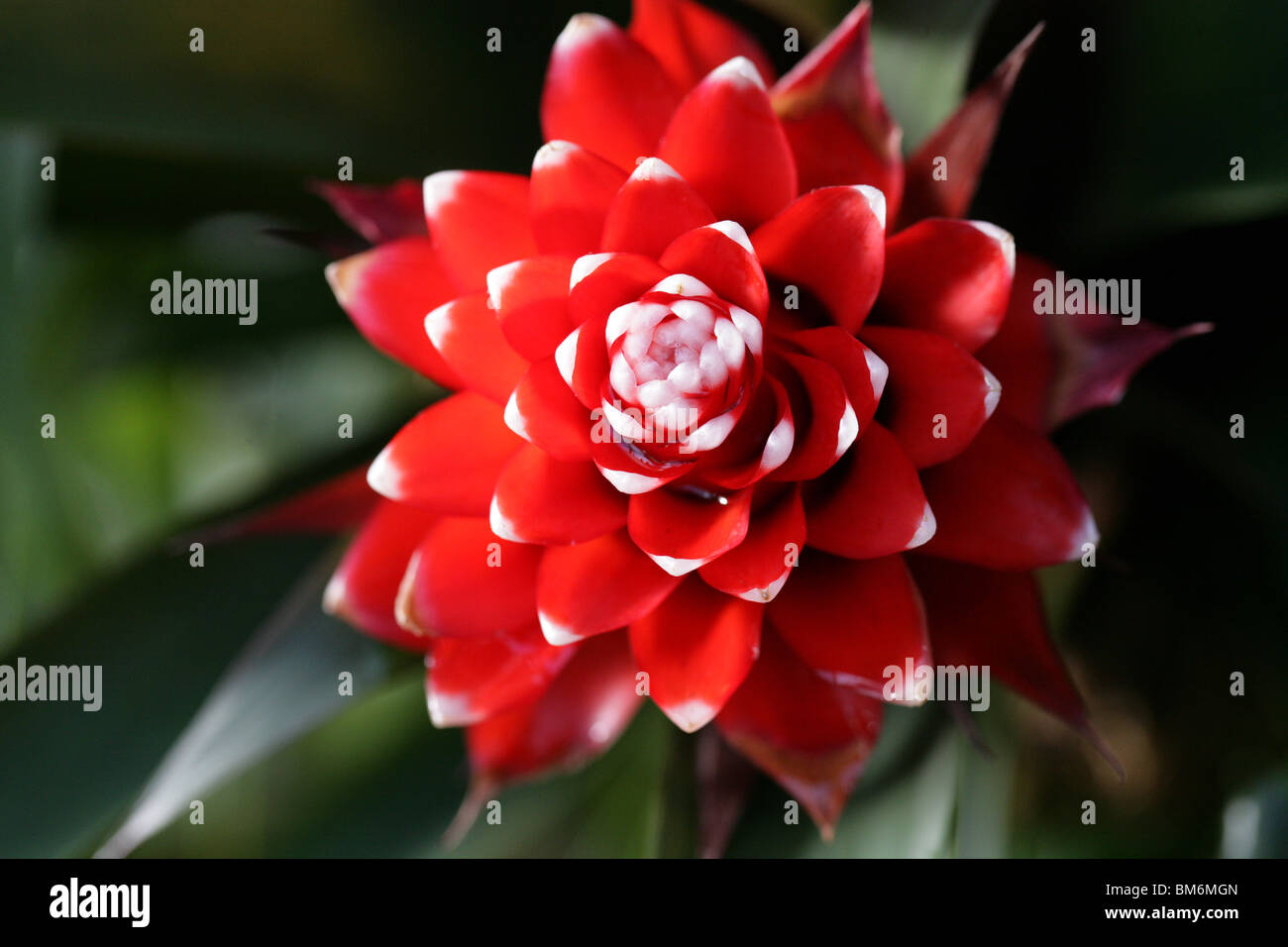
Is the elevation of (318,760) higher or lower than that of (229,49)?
lower

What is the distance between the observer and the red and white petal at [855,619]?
1.73 feet

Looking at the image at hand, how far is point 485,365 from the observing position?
55 centimetres

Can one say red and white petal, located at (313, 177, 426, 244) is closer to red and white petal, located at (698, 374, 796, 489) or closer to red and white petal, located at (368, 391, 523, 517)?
red and white petal, located at (368, 391, 523, 517)

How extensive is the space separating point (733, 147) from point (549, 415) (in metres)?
0.18

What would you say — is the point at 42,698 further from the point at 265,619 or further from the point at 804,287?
the point at 804,287

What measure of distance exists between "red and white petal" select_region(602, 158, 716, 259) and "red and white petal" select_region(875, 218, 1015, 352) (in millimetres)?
109

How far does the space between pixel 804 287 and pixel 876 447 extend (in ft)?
0.32

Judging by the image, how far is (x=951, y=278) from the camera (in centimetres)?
53

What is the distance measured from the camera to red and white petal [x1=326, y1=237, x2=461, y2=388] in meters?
0.59

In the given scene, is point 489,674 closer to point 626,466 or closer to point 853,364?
point 626,466

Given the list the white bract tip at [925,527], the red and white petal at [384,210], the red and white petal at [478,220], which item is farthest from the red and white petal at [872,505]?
the red and white petal at [384,210]

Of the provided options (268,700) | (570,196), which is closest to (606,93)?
(570,196)
